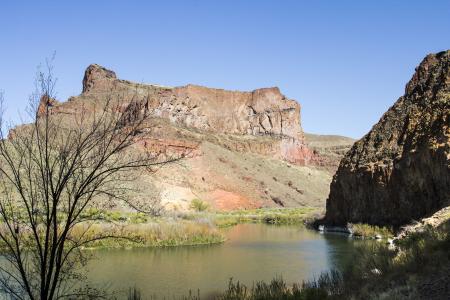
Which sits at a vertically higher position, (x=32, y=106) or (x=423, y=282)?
(x=32, y=106)

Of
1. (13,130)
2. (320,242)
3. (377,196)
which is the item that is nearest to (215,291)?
(13,130)

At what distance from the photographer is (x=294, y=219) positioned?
206ft

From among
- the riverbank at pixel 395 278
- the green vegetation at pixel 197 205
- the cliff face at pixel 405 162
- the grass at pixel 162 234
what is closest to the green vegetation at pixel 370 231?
the cliff face at pixel 405 162

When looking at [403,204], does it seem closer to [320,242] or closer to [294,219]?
[320,242]

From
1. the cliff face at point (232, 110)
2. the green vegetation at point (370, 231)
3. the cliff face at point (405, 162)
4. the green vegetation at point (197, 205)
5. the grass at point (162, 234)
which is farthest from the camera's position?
the cliff face at point (232, 110)

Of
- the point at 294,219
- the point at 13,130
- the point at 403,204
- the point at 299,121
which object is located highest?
the point at 299,121

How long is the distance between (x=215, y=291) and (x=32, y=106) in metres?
10.1

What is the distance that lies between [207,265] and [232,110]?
117365mm

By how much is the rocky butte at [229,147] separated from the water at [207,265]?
117 ft

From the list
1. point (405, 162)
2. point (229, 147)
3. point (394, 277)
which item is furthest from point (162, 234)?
point (229, 147)

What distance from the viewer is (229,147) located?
118m

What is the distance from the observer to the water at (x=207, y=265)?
1905 cm

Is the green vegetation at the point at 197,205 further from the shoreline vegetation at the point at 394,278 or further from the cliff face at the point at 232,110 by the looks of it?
the shoreline vegetation at the point at 394,278

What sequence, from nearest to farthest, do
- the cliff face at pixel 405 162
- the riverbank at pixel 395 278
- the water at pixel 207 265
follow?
the riverbank at pixel 395 278 < the water at pixel 207 265 < the cliff face at pixel 405 162
